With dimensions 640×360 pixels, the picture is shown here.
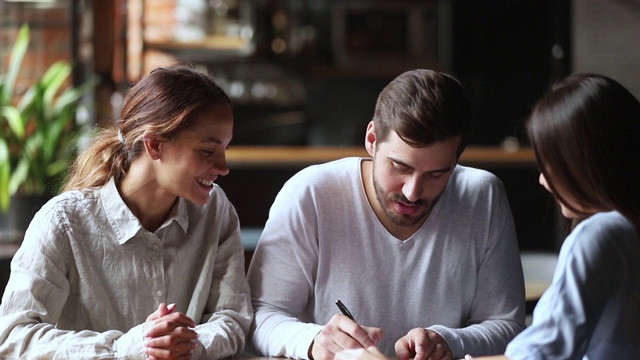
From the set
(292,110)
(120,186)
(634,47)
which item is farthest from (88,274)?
(292,110)

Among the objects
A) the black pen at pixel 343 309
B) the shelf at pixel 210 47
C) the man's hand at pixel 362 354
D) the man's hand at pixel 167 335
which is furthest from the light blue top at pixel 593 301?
the shelf at pixel 210 47

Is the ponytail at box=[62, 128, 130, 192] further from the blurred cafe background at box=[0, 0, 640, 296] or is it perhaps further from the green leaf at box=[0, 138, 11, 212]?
the blurred cafe background at box=[0, 0, 640, 296]

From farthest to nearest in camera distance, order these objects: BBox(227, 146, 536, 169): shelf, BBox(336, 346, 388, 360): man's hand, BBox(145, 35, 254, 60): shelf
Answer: BBox(145, 35, 254, 60): shelf → BBox(227, 146, 536, 169): shelf → BBox(336, 346, 388, 360): man's hand

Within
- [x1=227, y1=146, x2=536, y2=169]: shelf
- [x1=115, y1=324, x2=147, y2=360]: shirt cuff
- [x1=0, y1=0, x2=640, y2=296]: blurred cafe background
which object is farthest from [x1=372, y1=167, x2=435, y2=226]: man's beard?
[x1=227, y1=146, x2=536, y2=169]: shelf

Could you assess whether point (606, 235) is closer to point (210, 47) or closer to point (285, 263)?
point (285, 263)

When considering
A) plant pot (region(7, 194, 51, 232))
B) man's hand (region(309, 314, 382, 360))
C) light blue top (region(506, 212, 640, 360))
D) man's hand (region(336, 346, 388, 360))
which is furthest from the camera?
plant pot (region(7, 194, 51, 232))

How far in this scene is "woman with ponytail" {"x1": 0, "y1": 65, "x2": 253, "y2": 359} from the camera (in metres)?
1.72

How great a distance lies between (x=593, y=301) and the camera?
138 centimetres

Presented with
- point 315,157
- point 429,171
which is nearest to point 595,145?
point 429,171

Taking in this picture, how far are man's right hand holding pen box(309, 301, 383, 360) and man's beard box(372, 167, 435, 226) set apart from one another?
0.28m

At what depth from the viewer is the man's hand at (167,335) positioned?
1.63m

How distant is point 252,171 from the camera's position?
5211 mm

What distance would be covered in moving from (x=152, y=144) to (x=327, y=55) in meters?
5.09

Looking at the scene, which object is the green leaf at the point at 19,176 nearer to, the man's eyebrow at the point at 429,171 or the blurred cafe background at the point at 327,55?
the blurred cafe background at the point at 327,55
